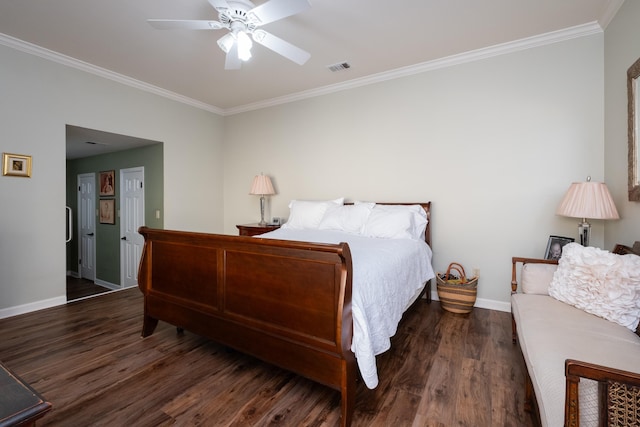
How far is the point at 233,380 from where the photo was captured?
1.97m

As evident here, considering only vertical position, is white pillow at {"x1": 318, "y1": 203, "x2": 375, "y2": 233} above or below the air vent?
below

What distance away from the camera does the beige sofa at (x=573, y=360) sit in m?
0.94

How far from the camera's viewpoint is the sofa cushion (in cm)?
120

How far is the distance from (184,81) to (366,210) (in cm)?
293

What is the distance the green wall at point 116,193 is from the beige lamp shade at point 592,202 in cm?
477

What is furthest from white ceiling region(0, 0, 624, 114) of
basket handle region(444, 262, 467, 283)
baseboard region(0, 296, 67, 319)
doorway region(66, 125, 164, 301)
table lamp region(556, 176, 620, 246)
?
baseboard region(0, 296, 67, 319)

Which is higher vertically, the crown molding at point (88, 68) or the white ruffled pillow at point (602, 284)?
the crown molding at point (88, 68)

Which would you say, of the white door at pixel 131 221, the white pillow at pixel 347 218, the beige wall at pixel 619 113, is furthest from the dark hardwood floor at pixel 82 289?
the beige wall at pixel 619 113

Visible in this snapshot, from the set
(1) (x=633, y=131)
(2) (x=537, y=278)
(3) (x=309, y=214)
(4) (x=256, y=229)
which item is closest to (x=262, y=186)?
(4) (x=256, y=229)

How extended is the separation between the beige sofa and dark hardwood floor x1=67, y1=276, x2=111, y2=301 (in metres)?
5.83

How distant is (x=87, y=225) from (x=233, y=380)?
5.63 metres

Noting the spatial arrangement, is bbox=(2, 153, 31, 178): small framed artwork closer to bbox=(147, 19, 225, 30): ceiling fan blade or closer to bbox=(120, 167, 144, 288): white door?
bbox=(120, 167, 144, 288): white door

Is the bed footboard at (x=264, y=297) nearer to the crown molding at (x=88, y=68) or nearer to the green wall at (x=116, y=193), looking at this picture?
the green wall at (x=116, y=193)

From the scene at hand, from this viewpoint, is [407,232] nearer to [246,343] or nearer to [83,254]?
[246,343]
